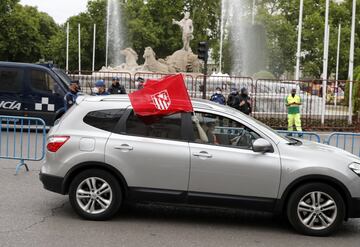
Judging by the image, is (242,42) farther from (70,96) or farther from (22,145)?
(22,145)

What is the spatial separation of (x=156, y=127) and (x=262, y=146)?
A: 131cm

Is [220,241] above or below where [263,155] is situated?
below

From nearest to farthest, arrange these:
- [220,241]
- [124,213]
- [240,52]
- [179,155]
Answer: [220,241]
[179,155]
[124,213]
[240,52]

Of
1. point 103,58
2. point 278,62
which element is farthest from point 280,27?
point 103,58

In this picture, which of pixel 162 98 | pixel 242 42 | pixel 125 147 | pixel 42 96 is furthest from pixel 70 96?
pixel 242 42

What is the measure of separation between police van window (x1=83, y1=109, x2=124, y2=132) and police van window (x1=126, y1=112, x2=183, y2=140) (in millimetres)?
164

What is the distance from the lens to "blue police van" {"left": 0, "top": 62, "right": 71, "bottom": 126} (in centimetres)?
1658

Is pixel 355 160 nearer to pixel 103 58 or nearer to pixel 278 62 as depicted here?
pixel 278 62

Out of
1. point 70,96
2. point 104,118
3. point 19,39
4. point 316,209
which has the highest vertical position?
point 19,39

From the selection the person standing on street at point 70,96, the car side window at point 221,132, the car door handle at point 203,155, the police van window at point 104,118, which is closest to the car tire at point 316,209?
the car side window at point 221,132

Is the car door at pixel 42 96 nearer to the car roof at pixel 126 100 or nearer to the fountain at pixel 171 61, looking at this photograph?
the car roof at pixel 126 100

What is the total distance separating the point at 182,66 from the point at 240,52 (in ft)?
39.6

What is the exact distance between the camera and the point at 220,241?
6211 millimetres

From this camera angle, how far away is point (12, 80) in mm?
16672
